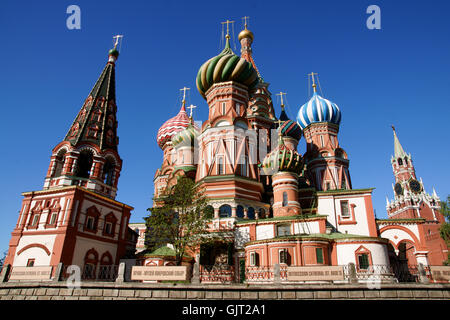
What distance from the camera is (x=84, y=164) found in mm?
24953

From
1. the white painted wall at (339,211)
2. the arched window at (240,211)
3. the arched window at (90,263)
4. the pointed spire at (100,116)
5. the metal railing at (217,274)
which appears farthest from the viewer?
the arched window at (240,211)

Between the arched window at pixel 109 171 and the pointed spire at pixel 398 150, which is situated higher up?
the pointed spire at pixel 398 150

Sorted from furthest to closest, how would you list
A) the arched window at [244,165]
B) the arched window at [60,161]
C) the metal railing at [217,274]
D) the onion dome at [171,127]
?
the onion dome at [171,127] → the arched window at [244,165] → the arched window at [60,161] → the metal railing at [217,274]

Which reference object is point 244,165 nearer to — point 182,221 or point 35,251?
point 182,221

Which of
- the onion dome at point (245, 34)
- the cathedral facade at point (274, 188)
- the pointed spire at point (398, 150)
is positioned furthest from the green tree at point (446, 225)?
the pointed spire at point (398, 150)

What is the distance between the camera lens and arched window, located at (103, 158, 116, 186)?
82.3 feet

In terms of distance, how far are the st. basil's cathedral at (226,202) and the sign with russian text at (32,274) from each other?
6004 millimetres

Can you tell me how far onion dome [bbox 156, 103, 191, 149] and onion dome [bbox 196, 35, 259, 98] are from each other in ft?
45.6

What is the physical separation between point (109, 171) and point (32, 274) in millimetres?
13209

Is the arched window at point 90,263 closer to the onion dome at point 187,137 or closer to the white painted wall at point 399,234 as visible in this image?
the onion dome at point 187,137

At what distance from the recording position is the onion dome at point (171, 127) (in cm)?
4606

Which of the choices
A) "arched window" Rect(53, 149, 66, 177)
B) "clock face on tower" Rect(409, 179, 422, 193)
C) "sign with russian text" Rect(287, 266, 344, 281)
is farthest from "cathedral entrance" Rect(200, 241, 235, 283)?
"clock face on tower" Rect(409, 179, 422, 193)

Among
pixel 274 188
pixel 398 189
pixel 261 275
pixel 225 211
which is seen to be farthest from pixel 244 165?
pixel 398 189
